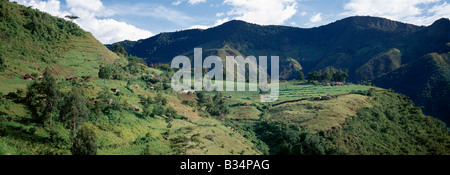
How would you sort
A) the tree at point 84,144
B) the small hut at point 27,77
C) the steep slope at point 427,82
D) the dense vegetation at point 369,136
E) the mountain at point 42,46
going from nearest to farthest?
the tree at point 84,144 < the small hut at point 27,77 < the dense vegetation at point 369,136 < the mountain at point 42,46 < the steep slope at point 427,82

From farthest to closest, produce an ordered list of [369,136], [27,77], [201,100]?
[201,100], [369,136], [27,77]

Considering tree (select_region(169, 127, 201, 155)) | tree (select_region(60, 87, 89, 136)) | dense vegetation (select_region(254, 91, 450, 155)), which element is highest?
tree (select_region(60, 87, 89, 136))

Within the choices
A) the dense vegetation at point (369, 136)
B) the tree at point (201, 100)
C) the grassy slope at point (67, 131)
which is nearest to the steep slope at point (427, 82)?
the dense vegetation at point (369, 136)

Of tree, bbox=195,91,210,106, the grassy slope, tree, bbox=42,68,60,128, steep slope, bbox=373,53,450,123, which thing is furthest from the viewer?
steep slope, bbox=373,53,450,123

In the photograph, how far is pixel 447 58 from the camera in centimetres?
17450

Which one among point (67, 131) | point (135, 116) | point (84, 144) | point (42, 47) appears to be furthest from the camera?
point (42, 47)

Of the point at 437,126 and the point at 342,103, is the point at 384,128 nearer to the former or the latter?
the point at 342,103

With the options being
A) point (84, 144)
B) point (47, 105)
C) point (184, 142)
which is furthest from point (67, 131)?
point (184, 142)

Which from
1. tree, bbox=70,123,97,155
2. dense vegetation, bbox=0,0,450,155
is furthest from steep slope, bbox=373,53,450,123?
tree, bbox=70,123,97,155

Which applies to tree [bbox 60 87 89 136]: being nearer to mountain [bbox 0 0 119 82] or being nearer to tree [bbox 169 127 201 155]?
tree [bbox 169 127 201 155]

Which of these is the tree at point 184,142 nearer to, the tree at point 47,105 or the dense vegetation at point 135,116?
the dense vegetation at point 135,116

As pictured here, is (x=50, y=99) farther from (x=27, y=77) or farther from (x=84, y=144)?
(x=27, y=77)
